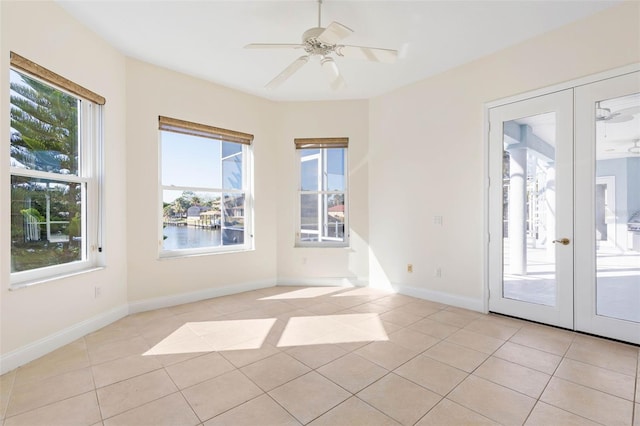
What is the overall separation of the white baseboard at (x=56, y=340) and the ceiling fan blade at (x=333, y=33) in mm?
3276

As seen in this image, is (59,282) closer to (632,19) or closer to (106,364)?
(106,364)

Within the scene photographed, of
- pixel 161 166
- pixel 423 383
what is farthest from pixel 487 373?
pixel 161 166

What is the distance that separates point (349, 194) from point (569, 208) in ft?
8.85

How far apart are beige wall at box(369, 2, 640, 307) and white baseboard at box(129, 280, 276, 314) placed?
5.86 ft

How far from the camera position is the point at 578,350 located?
8.78 ft

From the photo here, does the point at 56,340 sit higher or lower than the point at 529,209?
lower

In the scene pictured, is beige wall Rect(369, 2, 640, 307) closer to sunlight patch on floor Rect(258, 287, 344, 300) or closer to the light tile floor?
sunlight patch on floor Rect(258, 287, 344, 300)

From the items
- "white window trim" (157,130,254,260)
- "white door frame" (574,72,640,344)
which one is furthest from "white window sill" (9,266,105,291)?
"white door frame" (574,72,640,344)

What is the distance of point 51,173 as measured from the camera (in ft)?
9.26

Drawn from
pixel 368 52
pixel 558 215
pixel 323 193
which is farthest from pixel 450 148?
pixel 323 193

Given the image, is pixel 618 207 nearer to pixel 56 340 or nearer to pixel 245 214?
pixel 245 214

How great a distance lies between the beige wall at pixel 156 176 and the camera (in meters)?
3.70

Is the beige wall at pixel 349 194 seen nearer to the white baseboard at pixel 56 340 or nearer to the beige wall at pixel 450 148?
the beige wall at pixel 450 148

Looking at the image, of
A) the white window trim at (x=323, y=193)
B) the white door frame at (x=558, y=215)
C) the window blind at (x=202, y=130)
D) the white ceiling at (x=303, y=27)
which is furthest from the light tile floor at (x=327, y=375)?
the white ceiling at (x=303, y=27)
